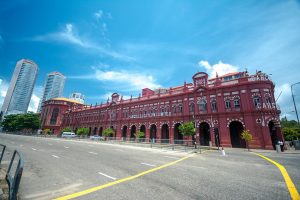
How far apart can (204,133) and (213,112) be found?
19.0ft

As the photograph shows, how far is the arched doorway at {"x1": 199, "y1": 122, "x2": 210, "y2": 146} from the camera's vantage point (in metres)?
31.9

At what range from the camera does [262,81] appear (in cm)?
2691

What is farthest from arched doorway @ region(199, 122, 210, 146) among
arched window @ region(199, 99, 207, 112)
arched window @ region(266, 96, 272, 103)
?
arched window @ region(266, 96, 272, 103)

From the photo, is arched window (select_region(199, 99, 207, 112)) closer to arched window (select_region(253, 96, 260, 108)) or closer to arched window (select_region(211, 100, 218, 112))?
arched window (select_region(211, 100, 218, 112))

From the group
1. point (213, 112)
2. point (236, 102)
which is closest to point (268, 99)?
point (236, 102)

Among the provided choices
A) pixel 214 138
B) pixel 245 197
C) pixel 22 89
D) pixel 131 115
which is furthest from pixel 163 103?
pixel 22 89

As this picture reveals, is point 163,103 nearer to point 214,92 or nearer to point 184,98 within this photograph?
point 184,98

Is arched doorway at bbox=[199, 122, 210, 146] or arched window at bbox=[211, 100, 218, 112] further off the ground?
arched window at bbox=[211, 100, 218, 112]

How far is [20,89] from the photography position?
127562 mm

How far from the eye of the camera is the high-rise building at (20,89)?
124875 millimetres

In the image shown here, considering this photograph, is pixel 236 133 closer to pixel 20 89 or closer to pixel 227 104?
pixel 227 104

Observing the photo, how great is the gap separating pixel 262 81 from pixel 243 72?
1212cm

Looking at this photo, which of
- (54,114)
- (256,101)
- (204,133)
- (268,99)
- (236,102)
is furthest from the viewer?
(54,114)

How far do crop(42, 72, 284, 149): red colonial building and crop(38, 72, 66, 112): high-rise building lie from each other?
414 feet
